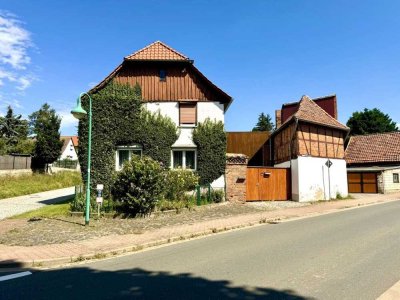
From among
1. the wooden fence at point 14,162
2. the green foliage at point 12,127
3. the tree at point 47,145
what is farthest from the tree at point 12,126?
the wooden fence at point 14,162

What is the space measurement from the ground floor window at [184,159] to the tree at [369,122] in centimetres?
4891

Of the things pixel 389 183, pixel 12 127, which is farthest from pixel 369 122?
pixel 12 127

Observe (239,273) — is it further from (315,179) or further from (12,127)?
(12,127)

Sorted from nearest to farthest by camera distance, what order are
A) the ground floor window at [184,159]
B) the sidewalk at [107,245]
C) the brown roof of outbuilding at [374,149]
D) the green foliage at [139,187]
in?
the sidewalk at [107,245] < the green foliage at [139,187] < the ground floor window at [184,159] < the brown roof of outbuilding at [374,149]

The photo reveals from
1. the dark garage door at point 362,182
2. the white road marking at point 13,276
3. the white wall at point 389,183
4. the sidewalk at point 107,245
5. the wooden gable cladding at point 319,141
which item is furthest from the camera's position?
the dark garage door at point 362,182

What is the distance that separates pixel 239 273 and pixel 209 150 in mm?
14558

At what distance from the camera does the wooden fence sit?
36000mm

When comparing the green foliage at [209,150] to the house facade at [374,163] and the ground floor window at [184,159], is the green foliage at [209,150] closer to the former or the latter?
the ground floor window at [184,159]

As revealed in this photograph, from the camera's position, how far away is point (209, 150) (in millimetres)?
21094

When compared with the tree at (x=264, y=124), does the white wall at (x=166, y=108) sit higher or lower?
lower

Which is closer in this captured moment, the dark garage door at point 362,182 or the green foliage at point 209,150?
the green foliage at point 209,150

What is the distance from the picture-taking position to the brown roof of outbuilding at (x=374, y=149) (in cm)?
3798

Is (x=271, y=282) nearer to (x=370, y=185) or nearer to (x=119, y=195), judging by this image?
(x=119, y=195)

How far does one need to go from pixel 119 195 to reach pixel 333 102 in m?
22.8
